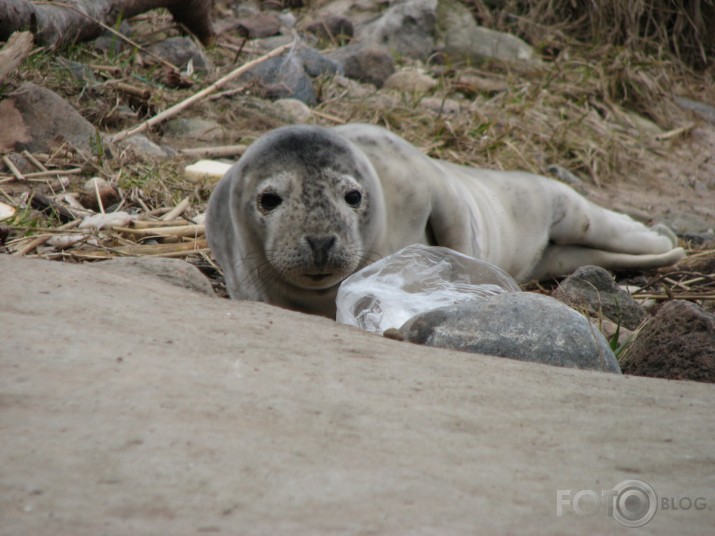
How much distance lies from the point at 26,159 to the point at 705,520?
14.3 ft

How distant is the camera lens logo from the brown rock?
4.44ft

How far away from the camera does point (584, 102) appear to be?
8320mm

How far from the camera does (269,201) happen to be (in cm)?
346

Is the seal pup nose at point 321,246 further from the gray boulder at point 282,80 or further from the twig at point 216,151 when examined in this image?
the gray boulder at point 282,80

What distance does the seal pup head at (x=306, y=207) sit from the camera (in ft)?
10.9

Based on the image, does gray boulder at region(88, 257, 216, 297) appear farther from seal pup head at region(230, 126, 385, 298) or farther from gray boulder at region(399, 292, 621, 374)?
gray boulder at region(399, 292, 621, 374)

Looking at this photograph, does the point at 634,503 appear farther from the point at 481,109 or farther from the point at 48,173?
the point at 481,109

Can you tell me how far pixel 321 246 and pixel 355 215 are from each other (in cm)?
23

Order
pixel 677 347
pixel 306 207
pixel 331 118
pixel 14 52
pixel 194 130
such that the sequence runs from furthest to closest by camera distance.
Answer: pixel 331 118 < pixel 194 130 < pixel 14 52 < pixel 306 207 < pixel 677 347

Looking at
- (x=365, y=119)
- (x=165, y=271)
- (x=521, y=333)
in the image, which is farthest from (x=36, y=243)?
(x=365, y=119)

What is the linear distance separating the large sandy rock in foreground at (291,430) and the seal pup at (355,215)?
41.7 inches

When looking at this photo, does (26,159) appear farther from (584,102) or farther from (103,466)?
(584,102)

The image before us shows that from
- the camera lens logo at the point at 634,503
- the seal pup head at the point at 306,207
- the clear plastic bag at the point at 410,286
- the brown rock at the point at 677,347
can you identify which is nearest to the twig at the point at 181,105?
the seal pup head at the point at 306,207

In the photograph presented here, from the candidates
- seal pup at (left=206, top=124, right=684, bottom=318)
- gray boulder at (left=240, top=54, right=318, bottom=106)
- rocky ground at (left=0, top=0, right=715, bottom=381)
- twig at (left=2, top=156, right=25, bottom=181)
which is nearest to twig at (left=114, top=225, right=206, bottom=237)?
rocky ground at (left=0, top=0, right=715, bottom=381)
